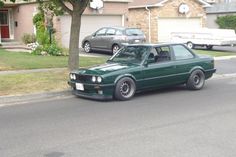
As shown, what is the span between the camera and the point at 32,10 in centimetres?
2870

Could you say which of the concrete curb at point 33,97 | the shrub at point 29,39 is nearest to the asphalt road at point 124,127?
the concrete curb at point 33,97

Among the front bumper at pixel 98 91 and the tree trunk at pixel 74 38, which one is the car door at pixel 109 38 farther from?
the front bumper at pixel 98 91

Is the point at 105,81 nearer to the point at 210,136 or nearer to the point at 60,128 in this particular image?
the point at 60,128

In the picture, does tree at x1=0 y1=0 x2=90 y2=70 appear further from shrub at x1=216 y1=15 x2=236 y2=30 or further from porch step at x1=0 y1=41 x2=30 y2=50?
shrub at x1=216 y1=15 x2=236 y2=30

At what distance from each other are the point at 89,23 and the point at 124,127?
2093 centimetres

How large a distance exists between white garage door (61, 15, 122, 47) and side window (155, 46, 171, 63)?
1557cm

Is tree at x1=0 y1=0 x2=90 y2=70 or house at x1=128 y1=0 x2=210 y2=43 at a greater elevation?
house at x1=128 y1=0 x2=210 y2=43

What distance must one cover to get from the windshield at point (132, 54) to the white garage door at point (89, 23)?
15182mm

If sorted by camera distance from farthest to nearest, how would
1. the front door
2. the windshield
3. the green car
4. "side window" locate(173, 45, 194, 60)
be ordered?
the front door, "side window" locate(173, 45, 194, 60), the windshield, the green car

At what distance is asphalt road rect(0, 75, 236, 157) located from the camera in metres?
6.19

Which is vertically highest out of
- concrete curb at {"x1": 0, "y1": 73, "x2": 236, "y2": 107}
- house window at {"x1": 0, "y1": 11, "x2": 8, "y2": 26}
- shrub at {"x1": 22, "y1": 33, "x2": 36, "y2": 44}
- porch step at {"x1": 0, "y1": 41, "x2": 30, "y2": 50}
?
house window at {"x1": 0, "y1": 11, "x2": 8, "y2": 26}

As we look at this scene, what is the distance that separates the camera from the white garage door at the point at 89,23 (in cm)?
2674

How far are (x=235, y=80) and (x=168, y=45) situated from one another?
381 cm

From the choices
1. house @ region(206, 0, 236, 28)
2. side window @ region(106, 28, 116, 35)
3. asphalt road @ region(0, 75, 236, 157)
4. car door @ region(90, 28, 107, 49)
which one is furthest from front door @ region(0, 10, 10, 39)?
house @ region(206, 0, 236, 28)
